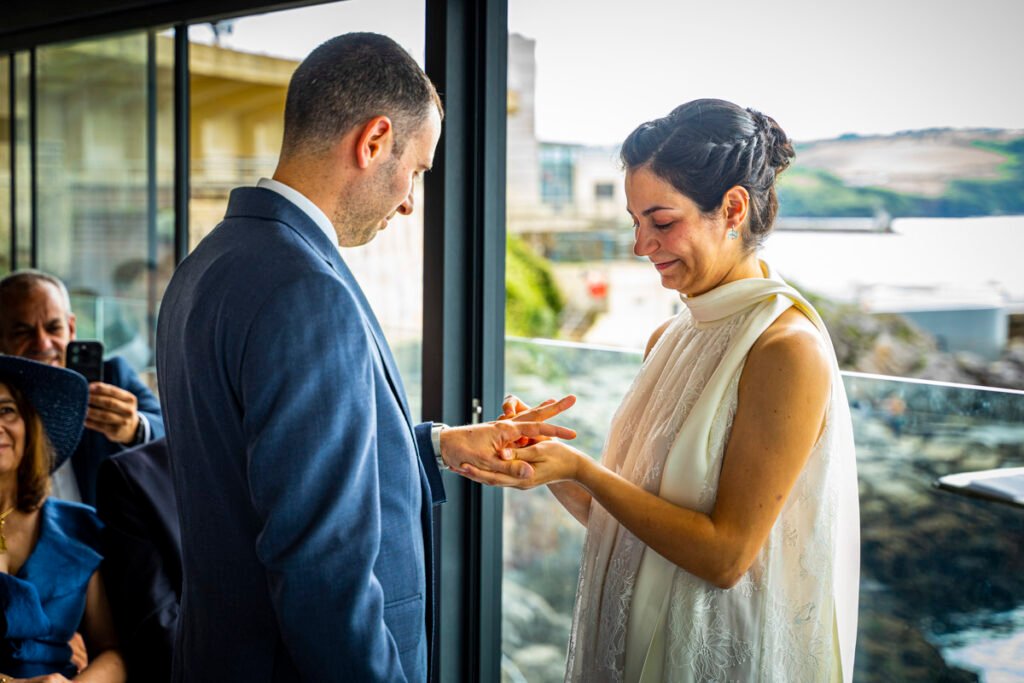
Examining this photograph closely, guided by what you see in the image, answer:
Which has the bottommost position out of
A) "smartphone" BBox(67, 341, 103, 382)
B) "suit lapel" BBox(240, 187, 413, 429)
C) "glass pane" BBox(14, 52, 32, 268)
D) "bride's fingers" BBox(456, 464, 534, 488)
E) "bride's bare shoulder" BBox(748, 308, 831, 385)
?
"bride's fingers" BBox(456, 464, 534, 488)

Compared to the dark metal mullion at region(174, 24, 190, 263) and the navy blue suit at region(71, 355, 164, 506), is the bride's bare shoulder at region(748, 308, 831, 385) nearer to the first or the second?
the navy blue suit at region(71, 355, 164, 506)

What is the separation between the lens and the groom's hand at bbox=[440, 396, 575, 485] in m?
1.68

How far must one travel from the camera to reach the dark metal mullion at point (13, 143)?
4004 mm

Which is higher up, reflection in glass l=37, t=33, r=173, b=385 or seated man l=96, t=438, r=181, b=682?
reflection in glass l=37, t=33, r=173, b=385

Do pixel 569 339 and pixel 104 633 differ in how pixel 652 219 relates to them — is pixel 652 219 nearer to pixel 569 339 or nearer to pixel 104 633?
pixel 569 339

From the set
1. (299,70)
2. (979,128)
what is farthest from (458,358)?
(979,128)

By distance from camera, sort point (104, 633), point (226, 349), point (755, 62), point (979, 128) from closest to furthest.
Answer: point (226, 349), point (979, 128), point (755, 62), point (104, 633)

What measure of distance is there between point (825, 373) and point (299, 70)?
961 millimetres

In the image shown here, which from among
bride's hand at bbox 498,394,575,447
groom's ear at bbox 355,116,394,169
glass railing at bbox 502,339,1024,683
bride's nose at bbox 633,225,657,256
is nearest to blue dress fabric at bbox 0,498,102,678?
bride's hand at bbox 498,394,575,447

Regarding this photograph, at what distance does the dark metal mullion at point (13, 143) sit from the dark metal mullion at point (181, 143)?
123cm

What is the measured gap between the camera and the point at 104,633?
7.38 ft

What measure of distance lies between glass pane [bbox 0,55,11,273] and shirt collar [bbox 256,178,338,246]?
3.24m

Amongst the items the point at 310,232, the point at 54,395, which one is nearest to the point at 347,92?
the point at 310,232

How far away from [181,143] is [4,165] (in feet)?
4.78
